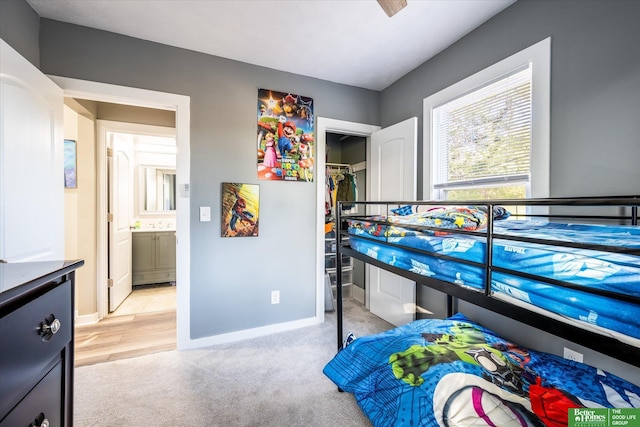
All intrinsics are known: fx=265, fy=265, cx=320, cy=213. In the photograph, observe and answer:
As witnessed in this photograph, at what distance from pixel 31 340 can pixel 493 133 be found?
2571 millimetres

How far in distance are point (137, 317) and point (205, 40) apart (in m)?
2.91

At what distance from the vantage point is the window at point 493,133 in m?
1.67

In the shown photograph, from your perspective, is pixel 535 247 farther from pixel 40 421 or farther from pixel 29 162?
pixel 29 162

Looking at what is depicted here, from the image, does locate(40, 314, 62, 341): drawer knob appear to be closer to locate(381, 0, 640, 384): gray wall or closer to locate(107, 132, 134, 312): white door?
locate(381, 0, 640, 384): gray wall

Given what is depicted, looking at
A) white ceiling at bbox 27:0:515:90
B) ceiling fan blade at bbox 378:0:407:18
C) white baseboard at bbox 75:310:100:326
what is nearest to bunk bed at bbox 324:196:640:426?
ceiling fan blade at bbox 378:0:407:18

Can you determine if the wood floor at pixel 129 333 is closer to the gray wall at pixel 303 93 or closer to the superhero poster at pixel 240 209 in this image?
the gray wall at pixel 303 93

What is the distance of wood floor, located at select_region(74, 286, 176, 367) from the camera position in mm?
2244

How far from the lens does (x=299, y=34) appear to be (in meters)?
2.10

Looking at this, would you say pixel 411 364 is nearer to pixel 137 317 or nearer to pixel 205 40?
pixel 205 40

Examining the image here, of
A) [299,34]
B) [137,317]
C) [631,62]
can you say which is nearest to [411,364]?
[631,62]

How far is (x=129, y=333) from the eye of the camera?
2588 millimetres

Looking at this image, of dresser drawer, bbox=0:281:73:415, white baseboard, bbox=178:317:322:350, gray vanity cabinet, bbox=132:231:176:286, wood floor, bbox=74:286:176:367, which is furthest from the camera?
gray vanity cabinet, bbox=132:231:176:286

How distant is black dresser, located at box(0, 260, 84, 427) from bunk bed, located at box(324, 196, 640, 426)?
1.18 metres

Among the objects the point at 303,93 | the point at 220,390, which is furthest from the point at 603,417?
the point at 303,93
